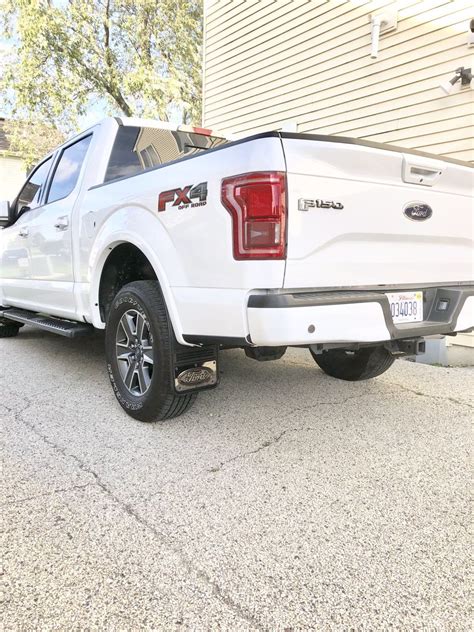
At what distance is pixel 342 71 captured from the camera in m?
6.17

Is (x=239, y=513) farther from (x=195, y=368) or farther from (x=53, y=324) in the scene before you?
(x=53, y=324)

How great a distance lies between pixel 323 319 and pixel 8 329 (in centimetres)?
544

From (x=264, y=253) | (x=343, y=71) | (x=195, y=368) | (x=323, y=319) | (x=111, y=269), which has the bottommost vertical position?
(x=195, y=368)

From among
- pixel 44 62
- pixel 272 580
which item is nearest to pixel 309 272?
pixel 272 580

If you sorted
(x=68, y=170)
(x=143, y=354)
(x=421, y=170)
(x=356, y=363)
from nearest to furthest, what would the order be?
(x=421, y=170) < (x=143, y=354) < (x=356, y=363) < (x=68, y=170)

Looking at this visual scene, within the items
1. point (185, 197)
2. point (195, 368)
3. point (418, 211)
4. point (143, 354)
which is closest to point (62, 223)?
point (143, 354)

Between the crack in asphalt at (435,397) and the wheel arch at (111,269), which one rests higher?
the wheel arch at (111,269)

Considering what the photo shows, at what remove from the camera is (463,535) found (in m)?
1.96

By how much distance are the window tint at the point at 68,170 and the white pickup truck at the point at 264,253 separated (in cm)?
36

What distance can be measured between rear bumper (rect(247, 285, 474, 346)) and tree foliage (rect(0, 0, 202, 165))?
45.0 ft

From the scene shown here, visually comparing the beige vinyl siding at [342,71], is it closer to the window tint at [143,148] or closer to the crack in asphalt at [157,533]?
the window tint at [143,148]

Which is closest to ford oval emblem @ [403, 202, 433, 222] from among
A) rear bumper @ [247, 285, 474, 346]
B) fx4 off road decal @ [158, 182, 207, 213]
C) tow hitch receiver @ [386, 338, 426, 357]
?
rear bumper @ [247, 285, 474, 346]

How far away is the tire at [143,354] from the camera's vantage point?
276 centimetres

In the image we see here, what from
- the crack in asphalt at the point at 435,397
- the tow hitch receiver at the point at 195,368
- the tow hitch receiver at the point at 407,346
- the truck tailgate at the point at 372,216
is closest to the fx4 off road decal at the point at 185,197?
the truck tailgate at the point at 372,216
